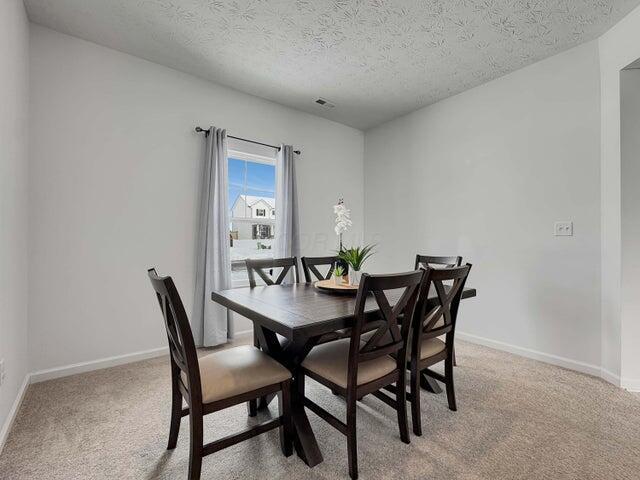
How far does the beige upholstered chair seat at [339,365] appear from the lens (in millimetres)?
1531

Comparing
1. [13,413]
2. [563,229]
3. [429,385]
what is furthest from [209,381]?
[563,229]

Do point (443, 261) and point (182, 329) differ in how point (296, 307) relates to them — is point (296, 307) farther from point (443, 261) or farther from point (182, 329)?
point (443, 261)

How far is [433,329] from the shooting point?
1.92m

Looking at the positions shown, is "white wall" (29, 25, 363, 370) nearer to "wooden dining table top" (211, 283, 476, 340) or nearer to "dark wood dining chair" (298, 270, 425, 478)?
"wooden dining table top" (211, 283, 476, 340)

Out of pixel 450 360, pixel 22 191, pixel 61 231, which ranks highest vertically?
pixel 22 191

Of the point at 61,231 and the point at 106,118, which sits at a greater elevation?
the point at 106,118

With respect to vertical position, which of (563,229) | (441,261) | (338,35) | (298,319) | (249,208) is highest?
(338,35)

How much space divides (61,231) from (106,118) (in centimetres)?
101

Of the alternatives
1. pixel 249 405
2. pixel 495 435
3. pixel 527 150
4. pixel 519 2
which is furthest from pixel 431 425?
pixel 519 2

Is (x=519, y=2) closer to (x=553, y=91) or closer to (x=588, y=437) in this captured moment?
(x=553, y=91)

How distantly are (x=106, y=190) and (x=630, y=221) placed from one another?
4.11m

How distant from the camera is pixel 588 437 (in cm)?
175

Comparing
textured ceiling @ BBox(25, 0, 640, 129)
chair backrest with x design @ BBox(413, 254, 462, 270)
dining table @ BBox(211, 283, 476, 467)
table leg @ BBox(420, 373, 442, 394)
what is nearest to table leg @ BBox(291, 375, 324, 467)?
dining table @ BBox(211, 283, 476, 467)

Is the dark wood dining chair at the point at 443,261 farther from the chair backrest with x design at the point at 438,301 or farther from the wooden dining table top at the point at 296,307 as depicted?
the chair backrest with x design at the point at 438,301
